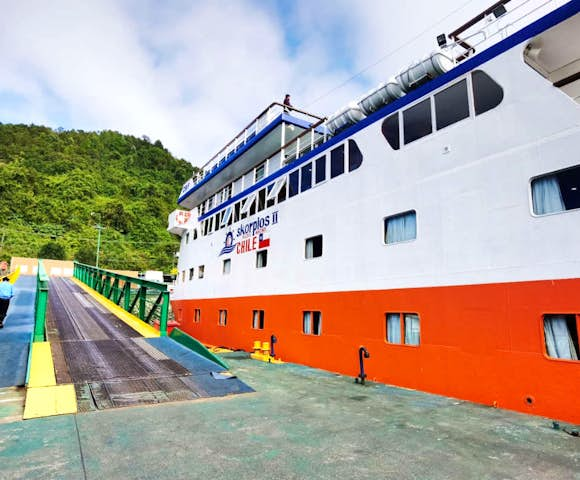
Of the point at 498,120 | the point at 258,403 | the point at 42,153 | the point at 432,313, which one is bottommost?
the point at 258,403

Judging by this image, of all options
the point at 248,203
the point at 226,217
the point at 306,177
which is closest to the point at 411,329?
the point at 306,177

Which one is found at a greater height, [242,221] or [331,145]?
[331,145]

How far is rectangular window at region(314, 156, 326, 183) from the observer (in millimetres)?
11586

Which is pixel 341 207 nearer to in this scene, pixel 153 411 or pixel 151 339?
pixel 151 339

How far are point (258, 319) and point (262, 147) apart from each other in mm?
7523

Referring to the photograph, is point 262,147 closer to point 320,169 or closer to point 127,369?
point 320,169

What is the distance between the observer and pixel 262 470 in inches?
140

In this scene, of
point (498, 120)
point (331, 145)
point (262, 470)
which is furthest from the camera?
point (331, 145)

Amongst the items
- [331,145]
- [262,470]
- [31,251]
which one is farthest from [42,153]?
[262,470]

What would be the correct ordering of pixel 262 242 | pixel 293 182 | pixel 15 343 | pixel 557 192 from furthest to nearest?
1. pixel 262 242
2. pixel 293 182
3. pixel 15 343
4. pixel 557 192

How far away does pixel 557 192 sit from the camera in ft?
20.2

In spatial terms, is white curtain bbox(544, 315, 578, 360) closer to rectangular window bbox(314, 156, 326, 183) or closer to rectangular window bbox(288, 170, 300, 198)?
rectangular window bbox(314, 156, 326, 183)

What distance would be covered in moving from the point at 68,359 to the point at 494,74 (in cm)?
1014

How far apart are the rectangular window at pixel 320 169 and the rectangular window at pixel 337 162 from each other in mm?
390
